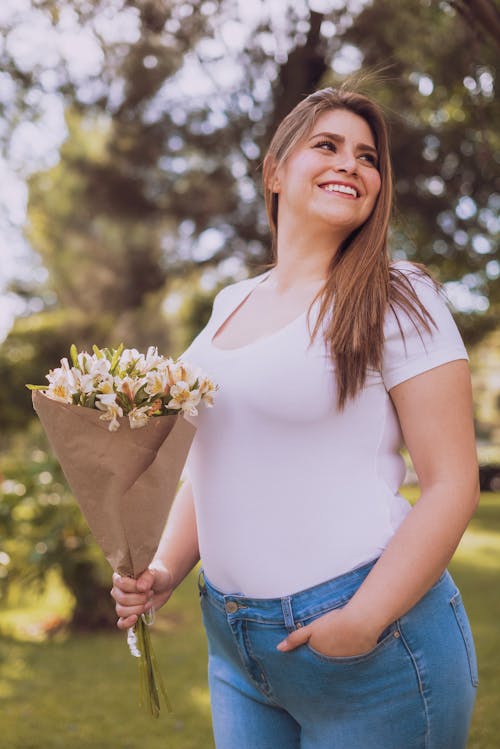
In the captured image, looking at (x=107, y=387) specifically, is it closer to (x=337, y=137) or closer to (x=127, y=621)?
(x=127, y=621)

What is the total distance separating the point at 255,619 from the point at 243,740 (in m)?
0.32

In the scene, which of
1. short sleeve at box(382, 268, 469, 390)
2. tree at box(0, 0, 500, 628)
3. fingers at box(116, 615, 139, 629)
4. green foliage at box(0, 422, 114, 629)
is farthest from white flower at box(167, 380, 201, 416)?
green foliage at box(0, 422, 114, 629)

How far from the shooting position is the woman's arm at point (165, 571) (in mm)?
1886

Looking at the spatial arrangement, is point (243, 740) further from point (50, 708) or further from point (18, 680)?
point (18, 680)

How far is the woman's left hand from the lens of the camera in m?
1.57

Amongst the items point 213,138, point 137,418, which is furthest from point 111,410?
point 213,138

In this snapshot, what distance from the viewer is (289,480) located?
172 centimetres

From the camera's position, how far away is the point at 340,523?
1691mm

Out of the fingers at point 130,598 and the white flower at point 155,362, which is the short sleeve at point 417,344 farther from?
the fingers at point 130,598

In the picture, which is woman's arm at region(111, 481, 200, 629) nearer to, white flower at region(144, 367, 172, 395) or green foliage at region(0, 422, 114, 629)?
white flower at region(144, 367, 172, 395)

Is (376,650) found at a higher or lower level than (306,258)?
lower

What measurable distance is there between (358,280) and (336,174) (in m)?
0.32

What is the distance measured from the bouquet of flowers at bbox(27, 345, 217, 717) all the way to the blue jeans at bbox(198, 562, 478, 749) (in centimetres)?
29

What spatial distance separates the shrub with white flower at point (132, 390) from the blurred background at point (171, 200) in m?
0.89
